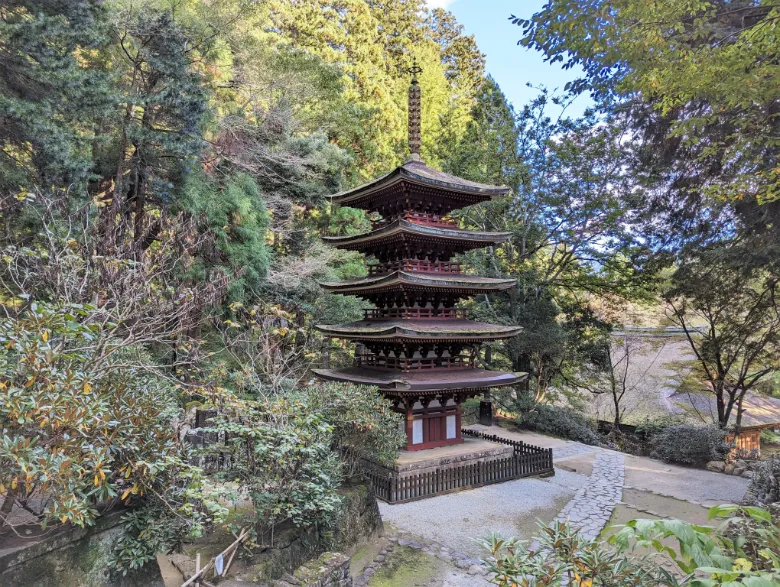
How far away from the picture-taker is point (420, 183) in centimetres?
1135

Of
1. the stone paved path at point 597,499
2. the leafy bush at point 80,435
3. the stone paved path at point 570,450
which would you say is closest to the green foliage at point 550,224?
the stone paved path at point 570,450

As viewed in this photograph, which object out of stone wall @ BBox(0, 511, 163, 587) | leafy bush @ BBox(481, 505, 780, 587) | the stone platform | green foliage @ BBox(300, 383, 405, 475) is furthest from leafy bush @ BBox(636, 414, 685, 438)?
stone wall @ BBox(0, 511, 163, 587)

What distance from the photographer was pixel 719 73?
20.7 ft

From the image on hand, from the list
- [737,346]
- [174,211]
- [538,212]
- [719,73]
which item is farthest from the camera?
→ [538,212]

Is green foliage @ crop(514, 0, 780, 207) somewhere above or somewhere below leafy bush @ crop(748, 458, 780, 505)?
above

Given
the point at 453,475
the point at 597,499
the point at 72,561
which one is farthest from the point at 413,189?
the point at 72,561

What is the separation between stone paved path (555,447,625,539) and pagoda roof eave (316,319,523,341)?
4422 millimetres

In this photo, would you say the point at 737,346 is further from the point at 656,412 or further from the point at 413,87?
the point at 413,87

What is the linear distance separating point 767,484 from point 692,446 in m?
5.43

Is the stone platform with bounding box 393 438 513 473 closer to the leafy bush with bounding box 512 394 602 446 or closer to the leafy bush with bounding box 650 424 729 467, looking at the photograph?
the leafy bush with bounding box 512 394 602 446

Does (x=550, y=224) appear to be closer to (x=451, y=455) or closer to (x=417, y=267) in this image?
(x=417, y=267)

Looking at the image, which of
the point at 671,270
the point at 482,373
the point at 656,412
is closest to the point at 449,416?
the point at 482,373

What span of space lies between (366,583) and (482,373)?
683 cm

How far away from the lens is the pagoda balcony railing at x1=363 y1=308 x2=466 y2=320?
39.2 ft
